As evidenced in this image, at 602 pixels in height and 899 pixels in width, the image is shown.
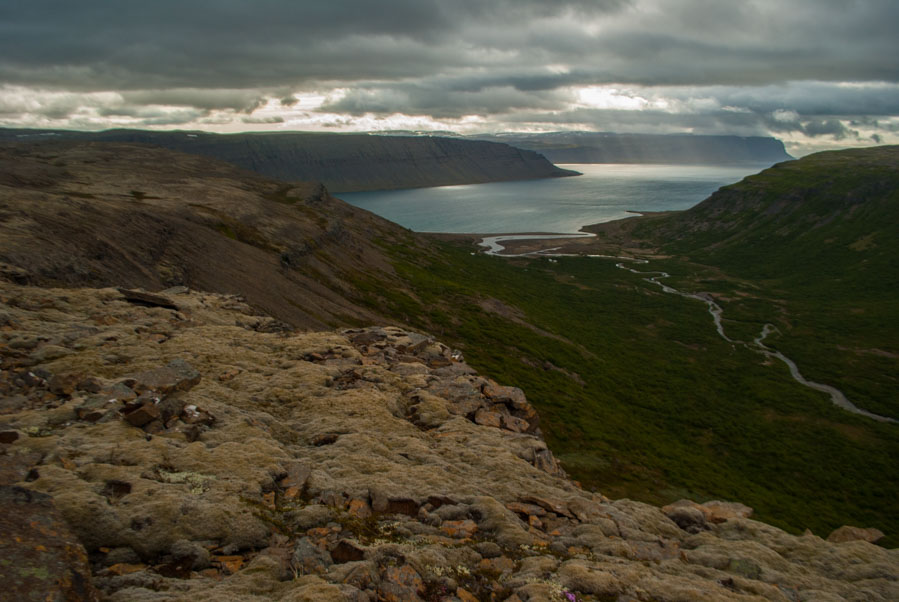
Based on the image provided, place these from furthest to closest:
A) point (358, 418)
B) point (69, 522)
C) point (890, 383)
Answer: point (890, 383), point (358, 418), point (69, 522)

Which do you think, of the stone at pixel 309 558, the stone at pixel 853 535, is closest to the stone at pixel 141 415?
the stone at pixel 309 558

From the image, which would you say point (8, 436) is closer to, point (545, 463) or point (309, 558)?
point (309, 558)

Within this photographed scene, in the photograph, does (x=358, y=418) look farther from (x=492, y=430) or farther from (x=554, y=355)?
(x=554, y=355)

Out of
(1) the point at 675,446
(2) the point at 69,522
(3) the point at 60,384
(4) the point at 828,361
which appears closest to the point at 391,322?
(1) the point at 675,446

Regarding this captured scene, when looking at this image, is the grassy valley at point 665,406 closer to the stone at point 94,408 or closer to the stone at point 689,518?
the stone at point 689,518

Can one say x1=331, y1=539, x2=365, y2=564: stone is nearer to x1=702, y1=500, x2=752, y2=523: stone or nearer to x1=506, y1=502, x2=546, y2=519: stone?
x1=506, y1=502, x2=546, y2=519: stone

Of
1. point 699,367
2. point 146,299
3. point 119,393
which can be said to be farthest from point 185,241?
point 699,367

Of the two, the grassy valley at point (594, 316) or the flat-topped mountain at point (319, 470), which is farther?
the grassy valley at point (594, 316)
